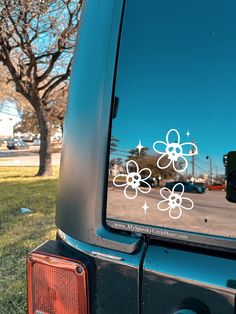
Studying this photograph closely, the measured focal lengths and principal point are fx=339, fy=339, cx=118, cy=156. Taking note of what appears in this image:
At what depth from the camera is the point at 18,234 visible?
4844 mm

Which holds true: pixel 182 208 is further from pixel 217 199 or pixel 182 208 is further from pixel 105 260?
pixel 105 260

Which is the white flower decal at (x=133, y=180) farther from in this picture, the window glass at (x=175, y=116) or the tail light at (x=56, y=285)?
the tail light at (x=56, y=285)

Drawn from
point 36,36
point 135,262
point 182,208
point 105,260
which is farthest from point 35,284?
point 36,36

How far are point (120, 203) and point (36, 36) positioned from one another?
1082 cm

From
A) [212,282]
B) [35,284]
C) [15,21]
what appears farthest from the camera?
[15,21]

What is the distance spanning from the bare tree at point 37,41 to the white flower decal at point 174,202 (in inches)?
343

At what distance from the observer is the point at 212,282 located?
934mm

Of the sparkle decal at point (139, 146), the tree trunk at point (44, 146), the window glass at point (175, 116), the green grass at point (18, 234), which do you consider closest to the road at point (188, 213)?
the window glass at point (175, 116)

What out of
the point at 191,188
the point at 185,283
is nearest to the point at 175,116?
the point at 191,188

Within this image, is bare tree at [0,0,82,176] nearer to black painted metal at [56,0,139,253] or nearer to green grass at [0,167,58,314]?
green grass at [0,167,58,314]

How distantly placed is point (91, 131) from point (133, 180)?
22 centimetres

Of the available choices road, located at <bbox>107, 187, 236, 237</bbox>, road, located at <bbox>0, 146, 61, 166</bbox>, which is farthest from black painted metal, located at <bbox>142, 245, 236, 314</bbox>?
road, located at <bbox>0, 146, 61, 166</bbox>

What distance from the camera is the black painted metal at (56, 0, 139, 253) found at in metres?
1.12

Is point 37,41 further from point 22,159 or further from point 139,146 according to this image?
point 22,159
